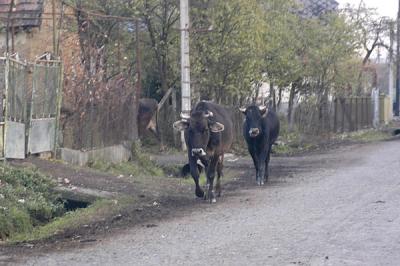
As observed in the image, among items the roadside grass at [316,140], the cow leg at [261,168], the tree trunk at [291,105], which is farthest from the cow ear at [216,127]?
the tree trunk at [291,105]

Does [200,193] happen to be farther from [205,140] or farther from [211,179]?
[205,140]

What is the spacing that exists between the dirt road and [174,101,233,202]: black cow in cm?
52

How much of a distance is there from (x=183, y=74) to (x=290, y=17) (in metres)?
11.3

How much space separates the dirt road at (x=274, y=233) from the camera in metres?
10.4

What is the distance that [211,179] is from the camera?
16.7 meters

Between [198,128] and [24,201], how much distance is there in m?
3.79

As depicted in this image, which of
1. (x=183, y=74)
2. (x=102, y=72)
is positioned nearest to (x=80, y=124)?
(x=102, y=72)

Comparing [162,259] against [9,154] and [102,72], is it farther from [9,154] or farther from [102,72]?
[102,72]

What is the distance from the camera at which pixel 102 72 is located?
73.2ft

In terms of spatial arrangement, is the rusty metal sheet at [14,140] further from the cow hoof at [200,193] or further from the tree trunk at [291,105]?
the tree trunk at [291,105]

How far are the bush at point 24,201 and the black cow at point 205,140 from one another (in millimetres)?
2558

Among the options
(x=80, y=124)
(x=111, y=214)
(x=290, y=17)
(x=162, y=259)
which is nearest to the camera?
(x=162, y=259)

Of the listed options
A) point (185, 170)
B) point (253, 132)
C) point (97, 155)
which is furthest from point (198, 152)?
point (97, 155)

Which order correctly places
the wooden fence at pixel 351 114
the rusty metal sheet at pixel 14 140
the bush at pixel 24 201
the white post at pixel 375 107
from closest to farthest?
the bush at pixel 24 201
the rusty metal sheet at pixel 14 140
the wooden fence at pixel 351 114
the white post at pixel 375 107
